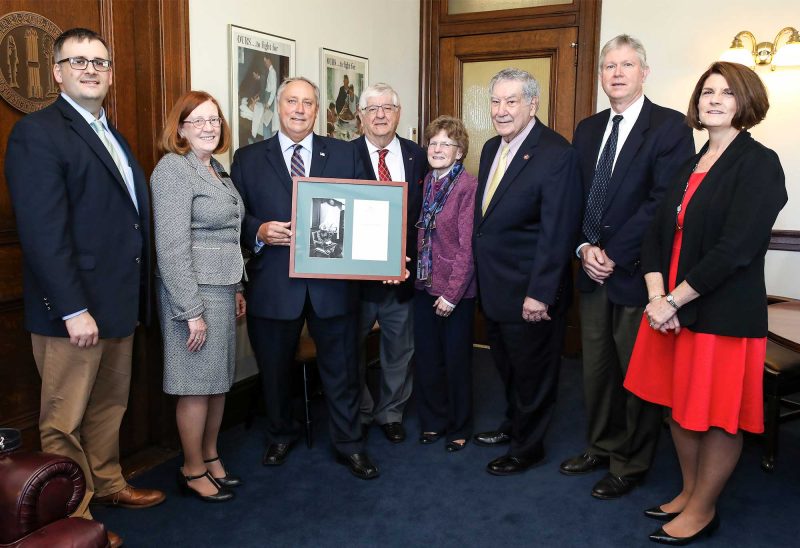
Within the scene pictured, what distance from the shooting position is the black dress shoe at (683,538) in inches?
94.9

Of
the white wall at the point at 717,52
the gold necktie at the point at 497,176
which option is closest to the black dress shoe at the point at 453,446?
the gold necktie at the point at 497,176

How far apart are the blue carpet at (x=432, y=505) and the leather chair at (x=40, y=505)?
0.75 meters

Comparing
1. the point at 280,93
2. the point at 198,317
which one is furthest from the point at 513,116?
the point at 198,317

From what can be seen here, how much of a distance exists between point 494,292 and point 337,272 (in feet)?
2.13

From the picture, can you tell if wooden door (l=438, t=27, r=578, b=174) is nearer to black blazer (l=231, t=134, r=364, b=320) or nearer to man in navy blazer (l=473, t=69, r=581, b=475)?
man in navy blazer (l=473, t=69, r=581, b=475)

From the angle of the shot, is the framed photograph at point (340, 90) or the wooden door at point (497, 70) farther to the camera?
the wooden door at point (497, 70)

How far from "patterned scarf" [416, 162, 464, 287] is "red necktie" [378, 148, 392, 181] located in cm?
19

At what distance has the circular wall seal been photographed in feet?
7.77

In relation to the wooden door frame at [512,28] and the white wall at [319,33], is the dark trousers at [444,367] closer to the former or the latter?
the white wall at [319,33]

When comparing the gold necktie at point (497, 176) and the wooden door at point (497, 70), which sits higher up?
the wooden door at point (497, 70)

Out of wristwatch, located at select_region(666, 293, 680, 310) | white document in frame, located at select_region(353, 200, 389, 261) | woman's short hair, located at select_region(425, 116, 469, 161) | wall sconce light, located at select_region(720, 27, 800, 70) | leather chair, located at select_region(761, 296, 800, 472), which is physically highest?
wall sconce light, located at select_region(720, 27, 800, 70)

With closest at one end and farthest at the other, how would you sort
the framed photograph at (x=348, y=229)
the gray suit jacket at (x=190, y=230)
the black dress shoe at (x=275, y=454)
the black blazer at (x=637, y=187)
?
the gray suit jacket at (x=190, y=230)
the black blazer at (x=637, y=187)
the framed photograph at (x=348, y=229)
the black dress shoe at (x=275, y=454)

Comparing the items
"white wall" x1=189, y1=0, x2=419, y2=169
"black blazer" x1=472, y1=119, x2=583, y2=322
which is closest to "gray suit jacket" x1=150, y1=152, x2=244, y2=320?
"white wall" x1=189, y1=0, x2=419, y2=169

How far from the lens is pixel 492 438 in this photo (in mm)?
3297
